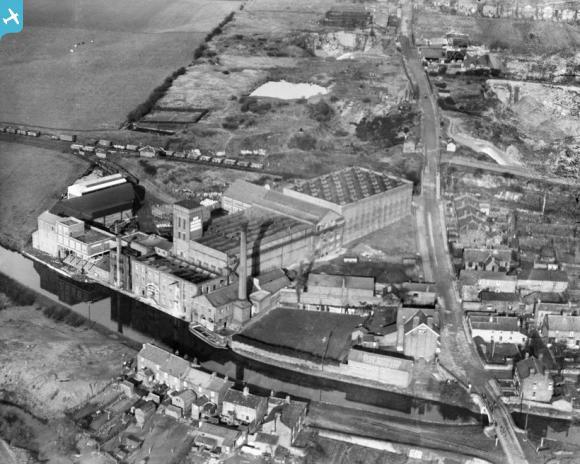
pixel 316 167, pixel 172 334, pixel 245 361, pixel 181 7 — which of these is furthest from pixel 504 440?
pixel 181 7

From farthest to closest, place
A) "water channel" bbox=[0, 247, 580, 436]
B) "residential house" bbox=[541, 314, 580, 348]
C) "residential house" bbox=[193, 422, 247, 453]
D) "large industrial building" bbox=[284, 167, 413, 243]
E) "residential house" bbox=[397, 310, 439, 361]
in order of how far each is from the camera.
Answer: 1. "large industrial building" bbox=[284, 167, 413, 243]
2. "residential house" bbox=[541, 314, 580, 348]
3. "residential house" bbox=[397, 310, 439, 361]
4. "water channel" bbox=[0, 247, 580, 436]
5. "residential house" bbox=[193, 422, 247, 453]

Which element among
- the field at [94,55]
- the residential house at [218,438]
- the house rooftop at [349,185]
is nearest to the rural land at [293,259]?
the residential house at [218,438]

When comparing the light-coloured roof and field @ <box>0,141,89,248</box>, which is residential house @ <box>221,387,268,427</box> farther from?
field @ <box>0,141,89,248</box>

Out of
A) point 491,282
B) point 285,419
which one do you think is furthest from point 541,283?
point 285,419

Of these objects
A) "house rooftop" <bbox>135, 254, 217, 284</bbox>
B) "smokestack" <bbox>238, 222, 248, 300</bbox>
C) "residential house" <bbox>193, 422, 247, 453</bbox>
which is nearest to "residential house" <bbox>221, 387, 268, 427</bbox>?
"residential house" <bbox>193, 422, 247, 453</bbox>

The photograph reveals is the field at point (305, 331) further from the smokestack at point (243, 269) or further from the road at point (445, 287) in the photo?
the road at point (445, 287)

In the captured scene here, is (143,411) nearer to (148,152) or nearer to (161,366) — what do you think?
(161,366)
